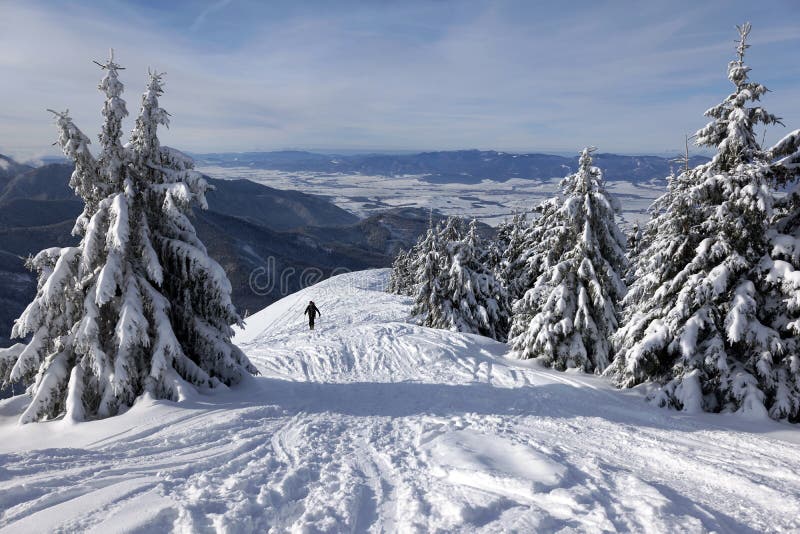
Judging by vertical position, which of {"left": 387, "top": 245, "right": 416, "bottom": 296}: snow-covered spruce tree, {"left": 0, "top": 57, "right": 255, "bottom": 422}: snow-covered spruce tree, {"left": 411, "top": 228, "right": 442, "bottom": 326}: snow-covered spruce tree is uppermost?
{"left": 0, "top": 57, "right": 255, "bottom": 422}: snow-covered spruce tree

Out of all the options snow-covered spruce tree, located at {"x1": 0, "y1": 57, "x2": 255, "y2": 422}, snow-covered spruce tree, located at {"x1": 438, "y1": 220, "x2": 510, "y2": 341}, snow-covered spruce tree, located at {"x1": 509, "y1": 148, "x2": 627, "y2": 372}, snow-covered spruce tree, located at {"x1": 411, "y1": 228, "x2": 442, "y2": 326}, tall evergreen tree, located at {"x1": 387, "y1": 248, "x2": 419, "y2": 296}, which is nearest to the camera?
snow-covered spruce tree, located at {"x1": 0, "y1": 57, "x2": 255, "y2": 422}

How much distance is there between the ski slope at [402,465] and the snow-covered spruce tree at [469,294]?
12.8 meters

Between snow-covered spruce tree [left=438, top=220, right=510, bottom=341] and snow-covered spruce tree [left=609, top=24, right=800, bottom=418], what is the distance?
14306 mm

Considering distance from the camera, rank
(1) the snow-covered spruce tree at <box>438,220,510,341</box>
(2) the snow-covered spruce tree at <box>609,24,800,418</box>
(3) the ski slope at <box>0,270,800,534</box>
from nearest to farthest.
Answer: (3) the ski slope at <box>0,270,800,534</box>, (2) the snow-covered spruce tree at <box>609,24,800,418</box>, (1) the snow-covered spruce tree at <box>438,220,510,341</box>

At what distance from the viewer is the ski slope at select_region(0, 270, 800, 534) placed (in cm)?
527

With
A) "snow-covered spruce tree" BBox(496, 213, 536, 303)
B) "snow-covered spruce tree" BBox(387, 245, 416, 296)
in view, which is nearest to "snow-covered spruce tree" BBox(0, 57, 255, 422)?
"snow-covered spruce tree" BBox(496, 213, 536, 303)

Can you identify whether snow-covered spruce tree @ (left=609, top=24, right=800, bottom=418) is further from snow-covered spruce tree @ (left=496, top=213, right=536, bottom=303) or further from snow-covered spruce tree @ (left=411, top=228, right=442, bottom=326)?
snow-covered spruce tree @ (left=411, top=228, right=442, bottom=326)

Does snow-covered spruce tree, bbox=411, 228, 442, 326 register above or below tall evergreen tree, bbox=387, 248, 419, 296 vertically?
above

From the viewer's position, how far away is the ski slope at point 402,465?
17.3 ft

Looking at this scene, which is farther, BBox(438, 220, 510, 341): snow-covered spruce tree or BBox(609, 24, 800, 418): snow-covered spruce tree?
BBox(438, 220, 510, 341): snow-covered spruce tree

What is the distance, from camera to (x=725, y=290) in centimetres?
1058

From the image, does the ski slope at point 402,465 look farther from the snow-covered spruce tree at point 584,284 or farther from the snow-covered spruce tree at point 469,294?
the snow-covered spruce tree at point 469,294

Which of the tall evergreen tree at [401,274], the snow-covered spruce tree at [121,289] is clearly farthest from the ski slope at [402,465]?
the tall evergreen tree at [401,274]

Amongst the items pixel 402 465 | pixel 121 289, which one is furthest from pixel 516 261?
pixel 121 289
